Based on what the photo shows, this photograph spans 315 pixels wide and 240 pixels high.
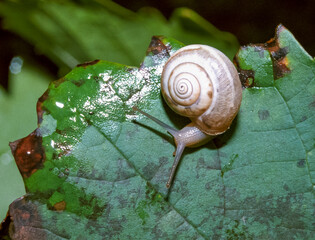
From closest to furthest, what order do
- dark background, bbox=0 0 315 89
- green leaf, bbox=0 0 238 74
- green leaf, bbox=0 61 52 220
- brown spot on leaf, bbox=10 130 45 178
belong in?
brown spot on leaf, bbox=10 130 45 178 < green leaf, bbox=0 0 238 74 < green leaf, bbox=0 61 52 220 < dark background, bbox=0 0 315 89

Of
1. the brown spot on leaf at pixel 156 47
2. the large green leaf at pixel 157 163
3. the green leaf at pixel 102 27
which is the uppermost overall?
the green leaf at pixel 102 27

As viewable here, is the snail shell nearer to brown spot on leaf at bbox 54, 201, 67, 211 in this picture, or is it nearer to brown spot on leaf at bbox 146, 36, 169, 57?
brown spot on leaf at bbox 146, 36, 169, 57

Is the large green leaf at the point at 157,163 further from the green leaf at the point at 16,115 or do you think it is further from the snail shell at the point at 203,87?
the green leaf at the point at 16,115

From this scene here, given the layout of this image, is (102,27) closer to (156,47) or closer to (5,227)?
(156,47)

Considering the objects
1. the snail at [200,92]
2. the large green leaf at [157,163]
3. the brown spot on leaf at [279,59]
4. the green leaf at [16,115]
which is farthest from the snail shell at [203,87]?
the green leaf at [16,115]

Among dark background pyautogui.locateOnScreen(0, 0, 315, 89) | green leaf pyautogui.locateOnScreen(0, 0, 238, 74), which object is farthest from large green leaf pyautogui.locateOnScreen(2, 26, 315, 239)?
dark background pyautogui.locateOnScreen(0, 0, 315, 89)

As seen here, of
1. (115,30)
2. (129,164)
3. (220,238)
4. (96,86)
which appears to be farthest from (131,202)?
(115,30)
